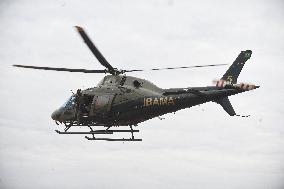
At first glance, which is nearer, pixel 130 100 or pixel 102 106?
pixel 130 100

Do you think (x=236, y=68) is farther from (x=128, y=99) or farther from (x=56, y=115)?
(x=56, y=115)

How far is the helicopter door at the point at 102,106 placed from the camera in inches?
1121

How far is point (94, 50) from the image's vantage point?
997 inches

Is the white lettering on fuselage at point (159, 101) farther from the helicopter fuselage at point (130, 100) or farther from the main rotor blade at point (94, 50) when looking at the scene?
the main rotor blade at point (94, 50)

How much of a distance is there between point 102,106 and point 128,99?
5.73ft

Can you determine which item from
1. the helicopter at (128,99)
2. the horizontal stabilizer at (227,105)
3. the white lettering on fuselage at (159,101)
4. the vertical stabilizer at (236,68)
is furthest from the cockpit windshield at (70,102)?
the vertical stabilizer at (236,68)

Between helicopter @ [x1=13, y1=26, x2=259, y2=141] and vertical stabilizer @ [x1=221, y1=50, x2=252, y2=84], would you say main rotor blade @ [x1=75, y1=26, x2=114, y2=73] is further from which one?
vertical stabilizer @ [x1=221, y1=50, x2=252, y2=84]

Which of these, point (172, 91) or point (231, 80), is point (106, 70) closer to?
point (172, 91)

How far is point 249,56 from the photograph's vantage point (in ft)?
90.4

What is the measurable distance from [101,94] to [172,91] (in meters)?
4.57

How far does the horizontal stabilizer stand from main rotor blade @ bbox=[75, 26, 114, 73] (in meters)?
7.11

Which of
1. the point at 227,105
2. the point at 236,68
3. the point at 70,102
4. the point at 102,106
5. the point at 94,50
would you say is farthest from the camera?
the point at 70,102

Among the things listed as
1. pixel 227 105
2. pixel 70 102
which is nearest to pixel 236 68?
pixel 227 105

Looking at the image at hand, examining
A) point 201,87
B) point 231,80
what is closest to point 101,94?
point 201,87
